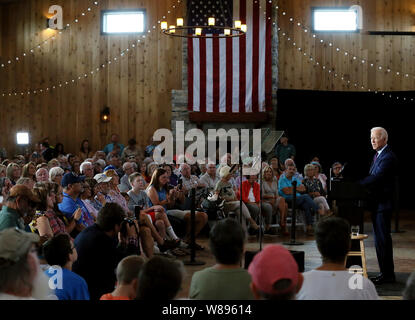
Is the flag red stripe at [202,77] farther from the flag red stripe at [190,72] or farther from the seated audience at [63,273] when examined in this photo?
the seated audience at [63,273]

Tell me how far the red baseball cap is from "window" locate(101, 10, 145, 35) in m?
12.9

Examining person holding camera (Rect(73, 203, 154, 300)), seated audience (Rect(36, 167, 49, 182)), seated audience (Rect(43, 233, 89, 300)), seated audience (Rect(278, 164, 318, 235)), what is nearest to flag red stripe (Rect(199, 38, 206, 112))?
seated audience (Rect(278, 164, 318, 235))

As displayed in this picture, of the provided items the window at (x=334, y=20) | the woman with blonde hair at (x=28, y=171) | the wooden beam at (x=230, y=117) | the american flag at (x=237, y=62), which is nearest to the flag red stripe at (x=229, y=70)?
the american flag at (x=237, y=62)

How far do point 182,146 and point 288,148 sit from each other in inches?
88.1

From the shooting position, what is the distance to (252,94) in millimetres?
14312

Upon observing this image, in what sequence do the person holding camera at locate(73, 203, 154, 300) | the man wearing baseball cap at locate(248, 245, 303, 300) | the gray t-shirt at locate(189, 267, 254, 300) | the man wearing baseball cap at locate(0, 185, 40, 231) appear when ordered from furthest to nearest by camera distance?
the man wearing baseball cap at locate(0, 185, 40, 231)
the person holding camera at locate(73, 203, 154, 300)
the gray t-shirt at locate(189, 267, 254, 300)
the man wearing baseball cap at locate(248, 245, 303, 300)

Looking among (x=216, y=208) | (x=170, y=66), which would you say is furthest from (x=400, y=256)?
(x=170, y=66)

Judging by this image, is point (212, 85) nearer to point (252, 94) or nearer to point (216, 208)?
point (252, 94)

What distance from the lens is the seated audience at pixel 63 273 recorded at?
379 cm

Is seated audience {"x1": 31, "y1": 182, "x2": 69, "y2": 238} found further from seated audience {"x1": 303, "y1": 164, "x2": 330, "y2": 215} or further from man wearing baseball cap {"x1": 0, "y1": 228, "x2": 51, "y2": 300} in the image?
seated audience {"x1": 303, "y1": 164, "x2": 330, "y2": 215}

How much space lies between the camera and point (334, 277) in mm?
3219

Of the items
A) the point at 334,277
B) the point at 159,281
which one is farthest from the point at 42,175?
the point at 159,281

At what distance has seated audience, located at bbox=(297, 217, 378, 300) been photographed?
316 cm
